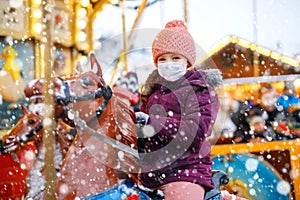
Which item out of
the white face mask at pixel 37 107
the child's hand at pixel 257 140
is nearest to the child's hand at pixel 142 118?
the white face mask at pixel 37 107

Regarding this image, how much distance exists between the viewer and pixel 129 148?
2029 mm

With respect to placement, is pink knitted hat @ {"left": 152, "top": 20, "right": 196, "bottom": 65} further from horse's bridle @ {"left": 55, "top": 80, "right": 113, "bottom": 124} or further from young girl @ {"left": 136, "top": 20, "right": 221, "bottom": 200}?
horse's bridle @ {"left": 55, "top": 80, "right": 113, "bottom": 124}

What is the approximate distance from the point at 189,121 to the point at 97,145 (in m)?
0.45

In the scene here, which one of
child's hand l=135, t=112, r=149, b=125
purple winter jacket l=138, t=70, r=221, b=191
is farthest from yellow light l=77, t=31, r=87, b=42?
child's hand l=135, t=112, r=149, b=125

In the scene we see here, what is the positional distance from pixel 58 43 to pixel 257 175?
3084 mm

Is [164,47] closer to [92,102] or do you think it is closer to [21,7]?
[92,102]

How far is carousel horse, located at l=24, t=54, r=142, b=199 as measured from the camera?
2.02 metres

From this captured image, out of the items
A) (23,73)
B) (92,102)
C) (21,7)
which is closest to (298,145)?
(92,102)

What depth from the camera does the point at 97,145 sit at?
2070mm

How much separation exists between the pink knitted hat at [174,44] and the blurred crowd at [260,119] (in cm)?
171

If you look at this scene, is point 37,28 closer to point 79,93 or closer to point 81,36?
point 81,36

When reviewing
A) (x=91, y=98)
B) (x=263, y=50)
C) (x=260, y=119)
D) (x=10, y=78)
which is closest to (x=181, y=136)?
(x=91, y=98)

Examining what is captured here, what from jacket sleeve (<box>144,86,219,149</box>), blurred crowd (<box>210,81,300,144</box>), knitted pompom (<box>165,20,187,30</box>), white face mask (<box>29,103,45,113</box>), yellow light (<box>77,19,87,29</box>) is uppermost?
knitted pompom (<box>165,20,187,30</box>)

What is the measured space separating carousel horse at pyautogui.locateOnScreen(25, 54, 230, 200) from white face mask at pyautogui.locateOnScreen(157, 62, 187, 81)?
0.85 ft
